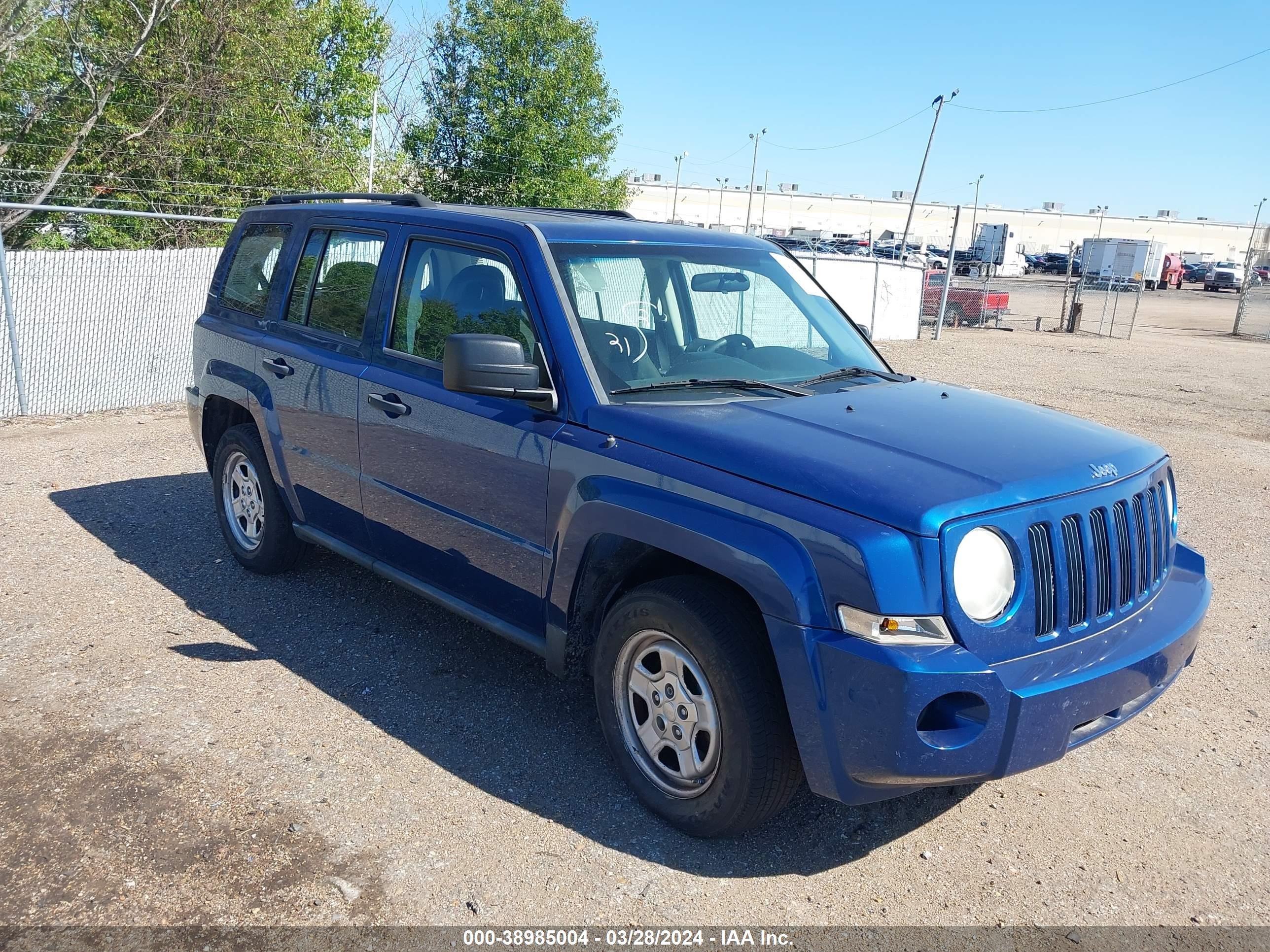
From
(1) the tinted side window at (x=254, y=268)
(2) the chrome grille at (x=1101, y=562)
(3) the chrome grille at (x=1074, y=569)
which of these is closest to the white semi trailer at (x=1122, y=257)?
(1) the tinted side window at (x=254, y=268)

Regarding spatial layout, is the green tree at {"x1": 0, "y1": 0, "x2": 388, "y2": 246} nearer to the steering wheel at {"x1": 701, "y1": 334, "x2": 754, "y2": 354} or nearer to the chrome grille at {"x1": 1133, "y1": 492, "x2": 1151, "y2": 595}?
the steering wheel at {"x1": 701, "y1": 334, "x2": 754, "y2": 354}

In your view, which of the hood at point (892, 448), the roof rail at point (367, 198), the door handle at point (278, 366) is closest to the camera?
the hood at point (892, 448)

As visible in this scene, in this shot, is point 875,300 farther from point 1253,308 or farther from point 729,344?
point 1253,308

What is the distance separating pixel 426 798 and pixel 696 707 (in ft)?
3.46

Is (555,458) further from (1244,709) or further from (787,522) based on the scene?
(1244,709)

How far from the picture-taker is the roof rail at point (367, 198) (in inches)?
193

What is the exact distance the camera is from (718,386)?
393 centimetres

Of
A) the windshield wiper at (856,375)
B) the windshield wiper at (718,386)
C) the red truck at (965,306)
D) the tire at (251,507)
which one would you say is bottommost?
the tire at (251,507)

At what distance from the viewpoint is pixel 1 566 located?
5789 millimetres

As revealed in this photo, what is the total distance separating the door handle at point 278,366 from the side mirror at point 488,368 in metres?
1.66

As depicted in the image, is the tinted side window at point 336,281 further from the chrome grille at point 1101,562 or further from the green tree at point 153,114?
the green tree at point 153,114

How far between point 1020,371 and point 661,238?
564 inches

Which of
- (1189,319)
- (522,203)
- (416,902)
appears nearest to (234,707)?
(416,902)

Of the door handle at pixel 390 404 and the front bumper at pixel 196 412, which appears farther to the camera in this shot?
the front bumper at pixel 196 412
